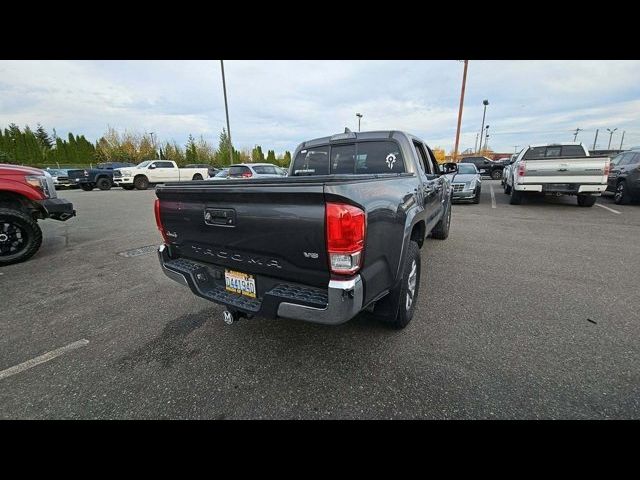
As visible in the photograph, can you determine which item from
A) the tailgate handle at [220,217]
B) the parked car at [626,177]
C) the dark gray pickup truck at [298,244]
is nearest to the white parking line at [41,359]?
the dark gray pickup truck at [298,244]

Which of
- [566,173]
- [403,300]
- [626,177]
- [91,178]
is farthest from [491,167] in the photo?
[91,178]

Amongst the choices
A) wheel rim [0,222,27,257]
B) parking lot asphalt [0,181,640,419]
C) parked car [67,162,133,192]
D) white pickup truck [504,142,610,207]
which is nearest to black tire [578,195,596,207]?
white pickup truck [504,142,610,207]

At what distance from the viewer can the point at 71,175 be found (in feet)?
65.7

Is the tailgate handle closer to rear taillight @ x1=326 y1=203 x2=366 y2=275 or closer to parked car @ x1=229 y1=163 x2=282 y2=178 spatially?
rear taillight @ x1=326 y1=203 x2=366 y2=275

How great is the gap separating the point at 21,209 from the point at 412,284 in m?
Answer: 6.59

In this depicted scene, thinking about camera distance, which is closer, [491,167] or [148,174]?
[148,174]

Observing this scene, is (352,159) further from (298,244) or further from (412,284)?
(298,244)

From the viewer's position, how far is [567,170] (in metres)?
8.16

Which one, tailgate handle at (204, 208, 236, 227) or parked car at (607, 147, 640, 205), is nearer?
tailgate handle at (204, 208, 236, 227)

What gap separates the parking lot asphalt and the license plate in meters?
0.63

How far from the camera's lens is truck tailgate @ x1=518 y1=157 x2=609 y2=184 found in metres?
7.88
